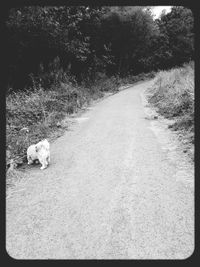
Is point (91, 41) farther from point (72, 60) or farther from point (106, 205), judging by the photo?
point (106, 205)

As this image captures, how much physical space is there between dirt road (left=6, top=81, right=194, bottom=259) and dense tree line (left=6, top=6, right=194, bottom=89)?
10.6 m

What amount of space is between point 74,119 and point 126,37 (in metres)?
22.7

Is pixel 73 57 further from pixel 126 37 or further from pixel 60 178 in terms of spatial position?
pixel 60 178

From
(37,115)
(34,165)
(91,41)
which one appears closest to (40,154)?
(34,165)

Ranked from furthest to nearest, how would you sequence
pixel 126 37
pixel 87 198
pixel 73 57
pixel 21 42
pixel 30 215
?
pixel 126 37
pixel 73 57
pixel 21 42
pixel 87 198
pixel 30 215

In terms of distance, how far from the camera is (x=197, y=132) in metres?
6.28

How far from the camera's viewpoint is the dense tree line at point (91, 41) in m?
18.3

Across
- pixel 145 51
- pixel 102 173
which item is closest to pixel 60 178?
pixel 102 173

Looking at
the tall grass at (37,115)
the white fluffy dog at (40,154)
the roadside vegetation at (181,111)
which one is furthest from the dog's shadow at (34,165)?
the roadside vegetation at (181,111)

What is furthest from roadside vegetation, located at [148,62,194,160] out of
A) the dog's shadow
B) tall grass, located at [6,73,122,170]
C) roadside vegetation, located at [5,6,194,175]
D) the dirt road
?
tall grass, located at [6,73,122,170]

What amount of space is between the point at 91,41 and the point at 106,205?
949 inches

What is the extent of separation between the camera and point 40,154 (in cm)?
713

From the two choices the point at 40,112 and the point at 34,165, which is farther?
the point at 40,112

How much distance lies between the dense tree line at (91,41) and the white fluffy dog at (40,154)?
407 inches
